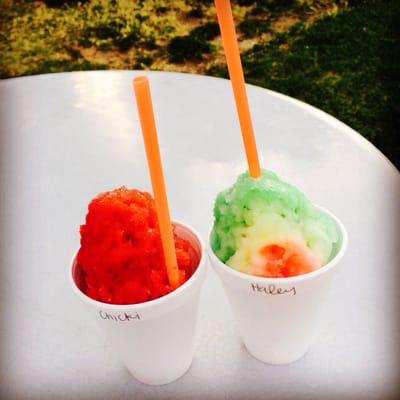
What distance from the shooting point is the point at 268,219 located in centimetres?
70

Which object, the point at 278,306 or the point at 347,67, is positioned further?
the point at 347,67

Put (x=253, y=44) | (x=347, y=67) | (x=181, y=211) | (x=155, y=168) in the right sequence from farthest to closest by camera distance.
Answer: (x=253, y=44)
(x=347, y=67)
(x=181, y=211)
(x=155, y=168)

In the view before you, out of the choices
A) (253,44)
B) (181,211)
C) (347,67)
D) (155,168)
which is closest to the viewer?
(155,168)

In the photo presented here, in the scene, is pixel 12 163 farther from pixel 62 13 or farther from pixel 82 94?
pixel 62 13

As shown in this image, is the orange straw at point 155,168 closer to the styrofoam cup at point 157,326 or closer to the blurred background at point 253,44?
the styrofoam cup at point 157,326

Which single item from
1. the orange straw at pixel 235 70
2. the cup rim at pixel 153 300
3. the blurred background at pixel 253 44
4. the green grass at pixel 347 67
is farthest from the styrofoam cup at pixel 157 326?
the blurred background at pixel 253 44

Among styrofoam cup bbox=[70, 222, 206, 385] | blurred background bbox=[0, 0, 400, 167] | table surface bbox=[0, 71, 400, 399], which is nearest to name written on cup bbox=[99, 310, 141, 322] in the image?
styrofoam cup bbox=[70, 222, 206, 385]

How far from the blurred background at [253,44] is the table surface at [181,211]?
1.21 meters

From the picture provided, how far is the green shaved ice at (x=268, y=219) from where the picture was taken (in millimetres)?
704

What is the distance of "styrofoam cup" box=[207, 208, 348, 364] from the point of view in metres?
0.69

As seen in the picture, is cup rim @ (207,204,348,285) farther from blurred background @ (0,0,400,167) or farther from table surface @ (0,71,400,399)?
blurred background @ (0,0,400,167)

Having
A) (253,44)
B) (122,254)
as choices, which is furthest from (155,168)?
(253,44)

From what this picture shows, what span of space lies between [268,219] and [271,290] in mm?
78

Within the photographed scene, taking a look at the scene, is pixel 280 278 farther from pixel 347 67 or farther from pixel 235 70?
pixel 347 67
